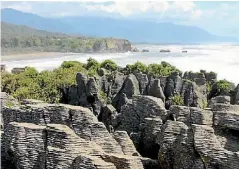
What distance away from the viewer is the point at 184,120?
10242 millimetres

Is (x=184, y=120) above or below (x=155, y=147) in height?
above

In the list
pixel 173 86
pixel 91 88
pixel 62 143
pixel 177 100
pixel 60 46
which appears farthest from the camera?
pixel 60 46

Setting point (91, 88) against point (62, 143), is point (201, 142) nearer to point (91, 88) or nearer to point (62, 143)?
point (62, 143)

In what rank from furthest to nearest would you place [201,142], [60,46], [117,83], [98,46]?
1. [60,46]
2. [98,46]
3. [117,83]
4. [201,142]

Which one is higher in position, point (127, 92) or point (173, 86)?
point (173, 86)

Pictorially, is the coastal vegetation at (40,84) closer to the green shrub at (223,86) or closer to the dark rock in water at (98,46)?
the green shrub at (223,86)

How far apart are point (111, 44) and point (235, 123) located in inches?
7073

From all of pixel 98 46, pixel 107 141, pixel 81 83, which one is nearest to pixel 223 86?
pixel 81 83

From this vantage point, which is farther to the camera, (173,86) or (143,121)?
(173,86)

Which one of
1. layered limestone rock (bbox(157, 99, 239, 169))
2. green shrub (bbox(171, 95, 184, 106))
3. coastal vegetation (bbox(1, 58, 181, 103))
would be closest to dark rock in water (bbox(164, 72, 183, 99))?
green shrub (bbox(171, 95, 184, 106))

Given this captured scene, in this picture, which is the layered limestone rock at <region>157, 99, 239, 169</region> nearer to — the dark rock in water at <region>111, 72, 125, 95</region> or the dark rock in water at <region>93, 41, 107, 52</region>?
the dark rock in water at <region>111, 72, 125, 95</region>

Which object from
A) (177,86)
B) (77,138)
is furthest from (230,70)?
(77,138)

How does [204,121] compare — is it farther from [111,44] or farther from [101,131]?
[111,44]

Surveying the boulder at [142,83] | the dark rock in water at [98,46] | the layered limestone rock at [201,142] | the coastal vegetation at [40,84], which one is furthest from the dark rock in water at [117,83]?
the dark rock in water at [98,46]
